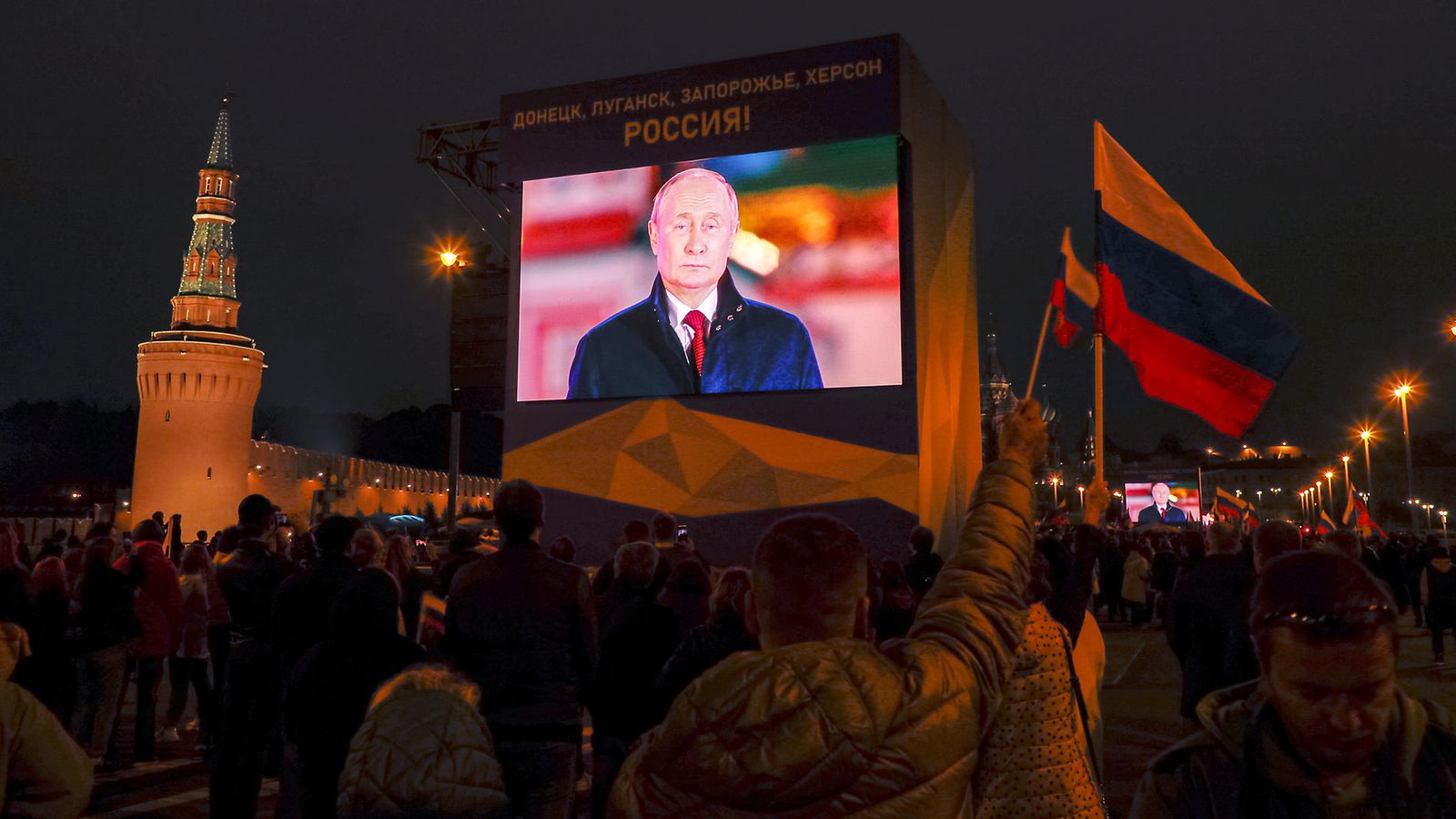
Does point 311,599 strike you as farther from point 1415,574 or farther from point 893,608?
point 1415,574

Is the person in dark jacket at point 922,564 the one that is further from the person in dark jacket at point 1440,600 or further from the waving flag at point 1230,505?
the waving flag at point 1230,505

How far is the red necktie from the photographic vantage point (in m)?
17.0

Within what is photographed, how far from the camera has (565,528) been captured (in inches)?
704

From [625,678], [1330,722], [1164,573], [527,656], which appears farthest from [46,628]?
[1164,573]

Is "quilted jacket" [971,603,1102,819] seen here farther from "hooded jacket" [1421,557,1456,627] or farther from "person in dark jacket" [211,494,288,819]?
"hooded jacket" [1421,557,1456,627]

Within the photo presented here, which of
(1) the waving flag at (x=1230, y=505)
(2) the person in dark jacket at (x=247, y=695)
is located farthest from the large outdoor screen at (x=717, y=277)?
(1) the waving flag at (x=1230, y=505)

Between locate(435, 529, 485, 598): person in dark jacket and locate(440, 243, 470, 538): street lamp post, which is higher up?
locate(440, 243, 470, 538): street lamp post

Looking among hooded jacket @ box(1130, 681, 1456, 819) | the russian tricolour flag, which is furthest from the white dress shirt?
hooded jacket @ box(1130, 681, 1456, 819)

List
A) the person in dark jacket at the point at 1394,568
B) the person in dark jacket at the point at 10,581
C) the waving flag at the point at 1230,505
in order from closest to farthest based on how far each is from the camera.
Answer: the person in dark jacket at the point at 10,581 → the person in dark jacket at the point at 1394,568 → the waving flag at the point at 1230,505

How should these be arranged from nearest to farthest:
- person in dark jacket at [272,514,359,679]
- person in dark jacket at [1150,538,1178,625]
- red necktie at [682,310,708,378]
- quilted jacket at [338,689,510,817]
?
quilted jacket at [338,689,510,817] → person in dark jacket at [272,514,359,679] → person in dark jacket at [1150,538,1178,625] → red necktie at [682,310,708,378]

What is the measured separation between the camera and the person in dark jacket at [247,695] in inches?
198

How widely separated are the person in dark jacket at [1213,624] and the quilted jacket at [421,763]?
4433mm

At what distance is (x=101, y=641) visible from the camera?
23.1 ft

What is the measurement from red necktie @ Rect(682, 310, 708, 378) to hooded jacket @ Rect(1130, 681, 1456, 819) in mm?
15601
